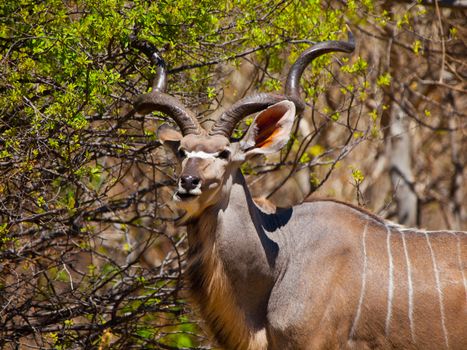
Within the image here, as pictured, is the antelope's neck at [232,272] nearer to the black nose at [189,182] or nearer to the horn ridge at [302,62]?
the black nose at [189,182]

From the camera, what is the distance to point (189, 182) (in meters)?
3.84

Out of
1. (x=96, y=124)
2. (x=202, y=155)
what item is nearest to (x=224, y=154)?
(x=202, y=155)

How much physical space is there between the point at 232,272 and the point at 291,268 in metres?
0.30

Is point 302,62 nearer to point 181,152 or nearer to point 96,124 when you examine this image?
point 181,152

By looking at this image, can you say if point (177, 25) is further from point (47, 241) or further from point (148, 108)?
point (47, 241)

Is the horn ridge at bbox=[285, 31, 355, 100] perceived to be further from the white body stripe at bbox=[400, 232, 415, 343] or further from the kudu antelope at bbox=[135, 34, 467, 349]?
the white body stripe at bbox=[400, 232, 415, 343]

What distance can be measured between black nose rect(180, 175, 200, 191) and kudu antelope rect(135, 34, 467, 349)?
0.04 meters

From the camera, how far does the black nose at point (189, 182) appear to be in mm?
3842

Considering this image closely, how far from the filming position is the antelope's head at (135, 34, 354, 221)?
4000mm

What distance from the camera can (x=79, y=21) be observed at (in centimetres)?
433

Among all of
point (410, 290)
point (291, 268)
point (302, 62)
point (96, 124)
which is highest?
point (302, 62)

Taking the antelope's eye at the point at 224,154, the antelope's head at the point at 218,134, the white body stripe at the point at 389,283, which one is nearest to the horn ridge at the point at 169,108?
the antelope's head at the point at 218,134

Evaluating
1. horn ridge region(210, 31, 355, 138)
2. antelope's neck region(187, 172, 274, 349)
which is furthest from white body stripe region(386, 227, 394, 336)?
horn ridge region(210, 31, 355, 138)

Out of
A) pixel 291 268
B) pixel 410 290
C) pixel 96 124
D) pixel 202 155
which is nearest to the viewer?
pixel 202 155
